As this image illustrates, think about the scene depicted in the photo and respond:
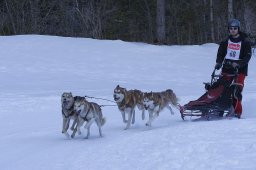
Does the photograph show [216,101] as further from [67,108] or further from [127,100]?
[67,108]

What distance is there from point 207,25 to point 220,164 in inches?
746

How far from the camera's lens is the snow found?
539 cm

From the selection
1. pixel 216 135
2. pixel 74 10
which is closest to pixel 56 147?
pixel 216 135

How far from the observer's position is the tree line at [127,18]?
20641 millimetres

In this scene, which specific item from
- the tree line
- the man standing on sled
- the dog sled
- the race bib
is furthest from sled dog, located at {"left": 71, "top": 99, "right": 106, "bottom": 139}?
the tree line

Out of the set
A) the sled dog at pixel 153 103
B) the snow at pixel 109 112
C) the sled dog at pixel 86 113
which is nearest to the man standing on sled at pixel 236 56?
the snow at pixel 109 112

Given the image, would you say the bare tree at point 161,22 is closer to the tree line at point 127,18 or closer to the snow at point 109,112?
the tree line at point 127,18

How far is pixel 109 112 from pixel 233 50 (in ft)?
8.39

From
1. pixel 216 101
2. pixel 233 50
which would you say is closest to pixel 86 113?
pixel 216 101

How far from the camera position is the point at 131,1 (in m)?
23.1

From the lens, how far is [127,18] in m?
22.9

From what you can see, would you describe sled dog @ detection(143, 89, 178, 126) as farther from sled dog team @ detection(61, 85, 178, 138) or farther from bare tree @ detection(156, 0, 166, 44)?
bare tree @ detection(156, 0, 166, 44)

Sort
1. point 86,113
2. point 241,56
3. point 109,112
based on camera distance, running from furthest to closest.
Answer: point 109,112
point 241,56
point 86,113

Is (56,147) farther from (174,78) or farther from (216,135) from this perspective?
(174,78)
